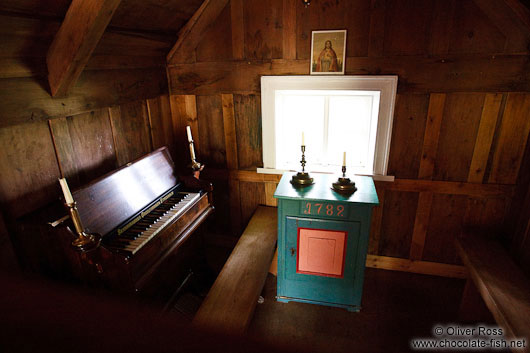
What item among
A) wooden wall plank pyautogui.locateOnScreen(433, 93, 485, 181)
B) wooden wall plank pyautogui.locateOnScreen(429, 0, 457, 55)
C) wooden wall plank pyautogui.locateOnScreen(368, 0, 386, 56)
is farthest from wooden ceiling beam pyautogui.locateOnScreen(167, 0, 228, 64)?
wooden wall plank pyautogui.locateOnScreen(433, 93, 485, 181)

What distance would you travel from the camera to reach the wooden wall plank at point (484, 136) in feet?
8.78

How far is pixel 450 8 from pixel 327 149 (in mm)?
1561

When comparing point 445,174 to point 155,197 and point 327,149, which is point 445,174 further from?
point 155,197

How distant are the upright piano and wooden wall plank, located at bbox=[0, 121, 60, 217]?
0.09 metres

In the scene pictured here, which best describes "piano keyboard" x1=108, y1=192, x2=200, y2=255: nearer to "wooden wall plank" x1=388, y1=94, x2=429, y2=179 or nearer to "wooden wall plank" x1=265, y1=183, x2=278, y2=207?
"wooden wall plank" x1=265, y1=183, x2=278, y2=207

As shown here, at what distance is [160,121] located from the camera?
130 inches

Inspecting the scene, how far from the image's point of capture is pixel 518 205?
2.84 metres

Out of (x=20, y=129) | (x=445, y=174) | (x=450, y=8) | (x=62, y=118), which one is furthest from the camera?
(x=445, y=174)

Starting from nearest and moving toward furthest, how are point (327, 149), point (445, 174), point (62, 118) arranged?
point (62, 118) → point (445, 174) → point (327, 149)

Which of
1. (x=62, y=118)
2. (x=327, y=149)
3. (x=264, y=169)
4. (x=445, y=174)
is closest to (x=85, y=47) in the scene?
(x=62, y=118)

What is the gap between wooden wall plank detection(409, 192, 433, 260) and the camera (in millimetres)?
3074

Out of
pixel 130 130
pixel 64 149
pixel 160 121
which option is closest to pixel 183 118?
pixel 160 121

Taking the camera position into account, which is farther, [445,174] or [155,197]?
[445,174]

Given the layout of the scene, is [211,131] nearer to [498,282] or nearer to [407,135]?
[407,135]
